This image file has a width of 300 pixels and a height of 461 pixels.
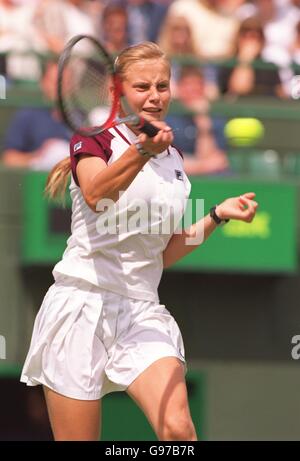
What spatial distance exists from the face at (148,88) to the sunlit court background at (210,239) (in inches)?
153

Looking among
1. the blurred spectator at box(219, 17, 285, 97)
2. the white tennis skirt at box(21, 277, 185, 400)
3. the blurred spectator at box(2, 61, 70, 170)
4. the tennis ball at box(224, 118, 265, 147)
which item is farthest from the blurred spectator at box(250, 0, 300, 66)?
the white tennis skirt at box(21, 277, 185, 400)

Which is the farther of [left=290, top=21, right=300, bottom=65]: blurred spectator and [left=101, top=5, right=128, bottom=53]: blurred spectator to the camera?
[left=290, top=21, right=300, bottom=65]: blurred spectator

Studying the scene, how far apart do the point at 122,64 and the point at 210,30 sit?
5218 millimetres

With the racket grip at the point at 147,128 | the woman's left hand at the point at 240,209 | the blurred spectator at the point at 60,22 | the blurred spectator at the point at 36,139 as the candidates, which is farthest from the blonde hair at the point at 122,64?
the blurred spectator at the point at 60,22

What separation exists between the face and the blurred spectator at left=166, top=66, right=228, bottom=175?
13.3 ft

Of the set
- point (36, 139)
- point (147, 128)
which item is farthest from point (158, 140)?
point (36, 139)

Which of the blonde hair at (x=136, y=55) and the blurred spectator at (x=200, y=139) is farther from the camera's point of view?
the blurred spectator at (x=200, y=139)

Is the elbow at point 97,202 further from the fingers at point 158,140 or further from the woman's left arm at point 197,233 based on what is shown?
the woman's left arm at point 197,233

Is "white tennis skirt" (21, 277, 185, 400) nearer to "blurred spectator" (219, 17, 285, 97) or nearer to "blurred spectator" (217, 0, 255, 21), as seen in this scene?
"blurred spectator" (219, 17, 285, 97)

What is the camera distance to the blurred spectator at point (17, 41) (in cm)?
888

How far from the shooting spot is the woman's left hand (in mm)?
4621

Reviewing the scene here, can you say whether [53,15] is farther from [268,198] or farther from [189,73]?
[268,198]

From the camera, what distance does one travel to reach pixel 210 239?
8.43 metres

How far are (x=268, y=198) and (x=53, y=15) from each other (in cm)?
226
